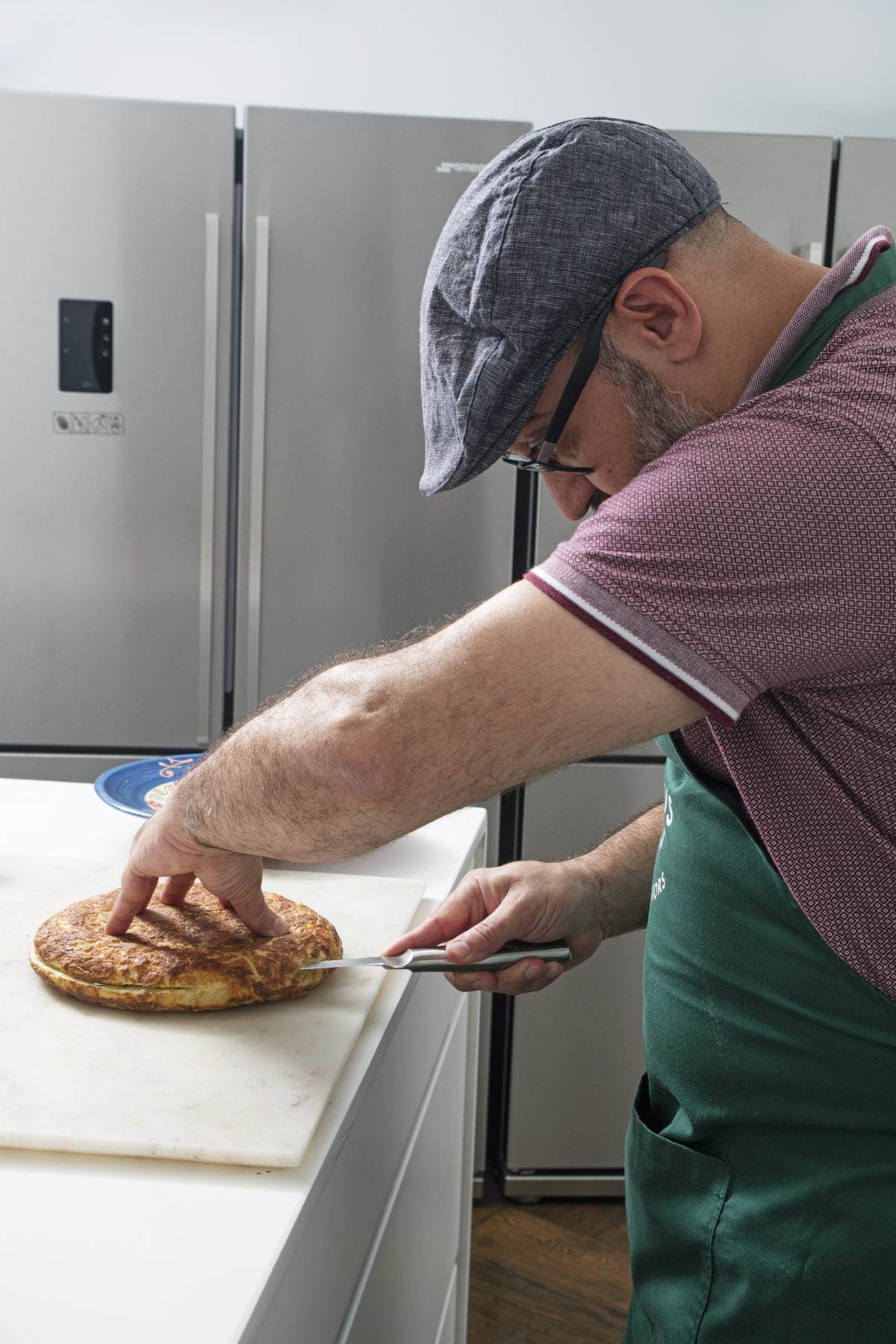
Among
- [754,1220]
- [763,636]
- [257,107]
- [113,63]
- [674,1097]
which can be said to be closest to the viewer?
[763,636]

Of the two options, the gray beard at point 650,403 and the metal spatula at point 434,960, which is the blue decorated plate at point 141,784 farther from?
the gray beard at point 650,403

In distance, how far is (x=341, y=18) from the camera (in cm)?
257

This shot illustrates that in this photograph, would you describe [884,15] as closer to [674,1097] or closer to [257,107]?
[257,107]

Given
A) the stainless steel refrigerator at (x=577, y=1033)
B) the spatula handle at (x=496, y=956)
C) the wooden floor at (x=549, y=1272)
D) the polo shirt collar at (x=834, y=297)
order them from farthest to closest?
the stainless steel refrigerator at (x=577, y=1033), the wooden floor at (x=549, y=1272), the spatula handle at (x=496, y=956), the polo shirt collar at (x=834, y=297)

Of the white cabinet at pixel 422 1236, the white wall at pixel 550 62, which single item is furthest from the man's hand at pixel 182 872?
the white wall at pixel 550 62

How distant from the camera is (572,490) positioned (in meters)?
0.93

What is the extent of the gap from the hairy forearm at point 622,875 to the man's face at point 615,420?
0.42 meters

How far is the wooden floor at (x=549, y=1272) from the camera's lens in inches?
72.7

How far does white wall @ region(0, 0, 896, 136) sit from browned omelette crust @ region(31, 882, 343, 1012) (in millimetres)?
2290

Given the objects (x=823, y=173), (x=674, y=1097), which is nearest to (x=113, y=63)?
(x=823, y=173)

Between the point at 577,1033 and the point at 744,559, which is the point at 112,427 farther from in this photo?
the point at 744,559

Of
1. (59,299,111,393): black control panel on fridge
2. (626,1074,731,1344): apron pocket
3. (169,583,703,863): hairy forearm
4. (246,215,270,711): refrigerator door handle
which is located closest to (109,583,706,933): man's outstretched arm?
(169,583,703,863): hairy forearm

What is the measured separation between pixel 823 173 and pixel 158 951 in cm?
188

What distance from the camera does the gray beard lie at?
81cm
